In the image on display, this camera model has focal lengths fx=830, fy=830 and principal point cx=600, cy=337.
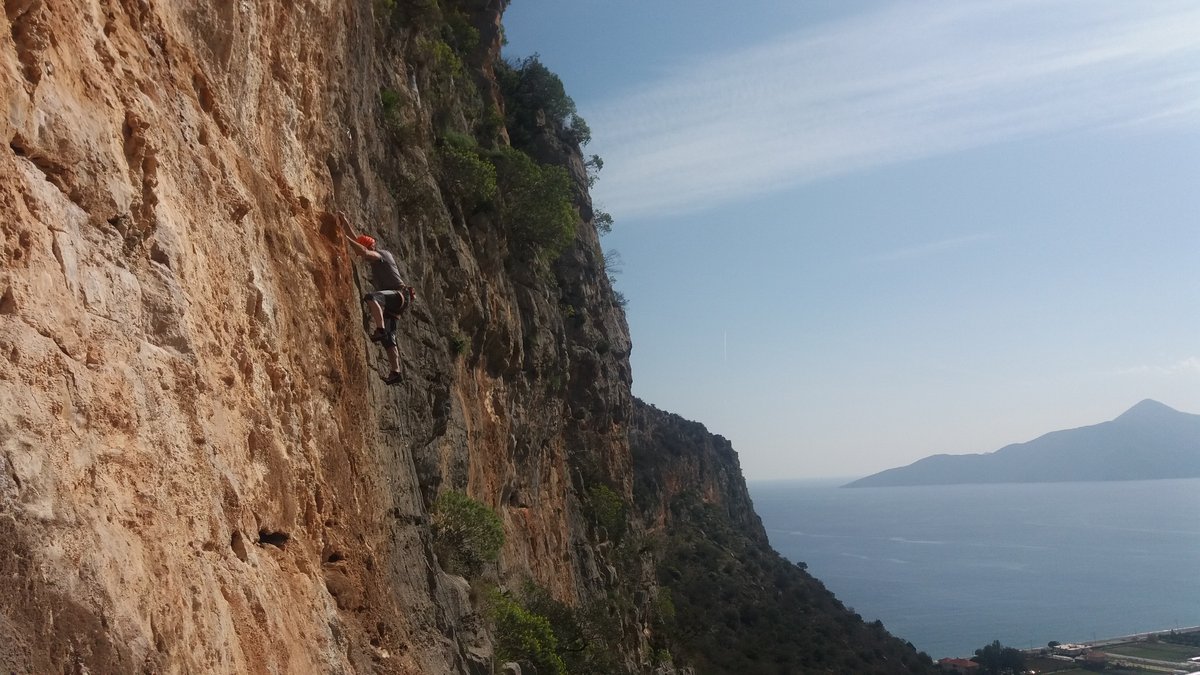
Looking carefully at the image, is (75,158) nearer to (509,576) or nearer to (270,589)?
(270,589)

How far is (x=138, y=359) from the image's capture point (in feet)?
18.4

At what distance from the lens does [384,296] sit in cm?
1141

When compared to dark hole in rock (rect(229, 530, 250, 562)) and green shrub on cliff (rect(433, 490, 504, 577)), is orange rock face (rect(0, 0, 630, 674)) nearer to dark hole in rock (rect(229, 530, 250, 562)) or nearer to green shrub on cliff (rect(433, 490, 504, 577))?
dark hole in rock (rect(229, 530, 250, 562))

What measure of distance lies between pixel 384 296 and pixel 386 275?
1.20 feet

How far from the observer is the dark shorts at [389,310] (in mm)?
11258

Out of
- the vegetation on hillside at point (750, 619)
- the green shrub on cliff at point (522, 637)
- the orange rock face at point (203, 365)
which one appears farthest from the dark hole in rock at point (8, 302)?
the vegetation on hillside at point (750, 619)

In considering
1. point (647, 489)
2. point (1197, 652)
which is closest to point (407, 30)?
point (647, 489)

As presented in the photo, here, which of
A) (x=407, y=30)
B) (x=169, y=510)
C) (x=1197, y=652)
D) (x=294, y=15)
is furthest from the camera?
(x=1197, y=652)

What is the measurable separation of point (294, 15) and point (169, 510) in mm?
7700

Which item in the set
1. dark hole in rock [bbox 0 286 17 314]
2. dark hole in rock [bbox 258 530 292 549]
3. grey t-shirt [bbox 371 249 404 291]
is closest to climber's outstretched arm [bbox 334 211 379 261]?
grey t-shirt [bbox 371 249 404 291]

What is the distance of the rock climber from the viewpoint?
36.8 feet

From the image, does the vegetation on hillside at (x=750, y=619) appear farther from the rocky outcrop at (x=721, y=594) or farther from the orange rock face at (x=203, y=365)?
the orange rock face at (x=203, y=365)

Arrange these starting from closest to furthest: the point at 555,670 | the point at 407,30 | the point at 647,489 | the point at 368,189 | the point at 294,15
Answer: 1. the point at 294,15
2. the point at 368,189
3. the point at 555,670
4. the point at 407,30
5. the point at 647,489

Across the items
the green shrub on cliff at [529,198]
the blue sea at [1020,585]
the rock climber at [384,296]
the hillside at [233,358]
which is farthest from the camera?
the blue sea at [1020,585]
